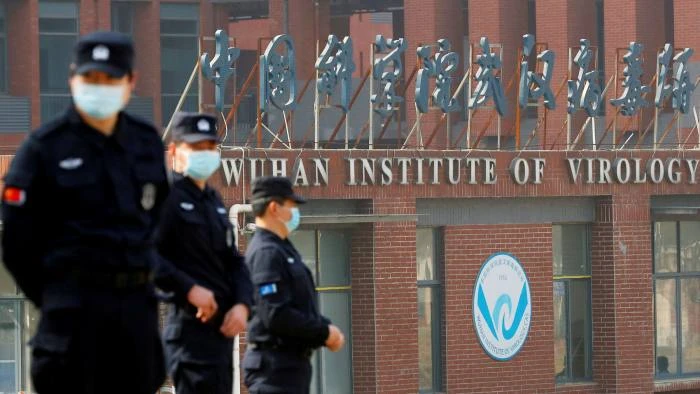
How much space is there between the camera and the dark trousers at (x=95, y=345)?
18.7 ft

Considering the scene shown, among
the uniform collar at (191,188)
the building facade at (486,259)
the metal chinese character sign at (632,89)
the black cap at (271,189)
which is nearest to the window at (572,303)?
the building facade at (486,259)

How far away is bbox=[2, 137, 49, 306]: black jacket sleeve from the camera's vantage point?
18.6 ft

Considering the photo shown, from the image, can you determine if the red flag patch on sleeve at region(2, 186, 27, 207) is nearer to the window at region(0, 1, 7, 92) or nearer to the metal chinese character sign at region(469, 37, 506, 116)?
the metal chinese character sign at region(469, 37, 506, 116)

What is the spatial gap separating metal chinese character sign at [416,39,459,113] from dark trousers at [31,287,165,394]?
70.5 feet

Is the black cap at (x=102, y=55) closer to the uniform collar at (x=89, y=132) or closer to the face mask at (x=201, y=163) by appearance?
the uniform collar at (x=89, y=132)

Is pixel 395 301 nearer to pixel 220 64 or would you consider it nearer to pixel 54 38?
pixel 220 64

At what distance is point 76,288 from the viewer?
18.9 ft

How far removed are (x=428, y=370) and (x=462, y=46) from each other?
24625mm

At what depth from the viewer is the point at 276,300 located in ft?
28.7

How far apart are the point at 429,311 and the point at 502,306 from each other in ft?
4.02

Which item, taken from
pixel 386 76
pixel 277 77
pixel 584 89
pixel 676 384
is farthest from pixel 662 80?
pixel 277 77

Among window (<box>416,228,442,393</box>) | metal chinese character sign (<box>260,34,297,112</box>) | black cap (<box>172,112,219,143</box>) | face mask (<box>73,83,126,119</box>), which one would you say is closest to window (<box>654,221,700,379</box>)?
window (<box>416,228,442,393</box>)

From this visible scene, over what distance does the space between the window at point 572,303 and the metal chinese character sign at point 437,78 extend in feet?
8.77

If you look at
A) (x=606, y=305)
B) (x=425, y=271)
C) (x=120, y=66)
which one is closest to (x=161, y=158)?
(x=120, y=66)
